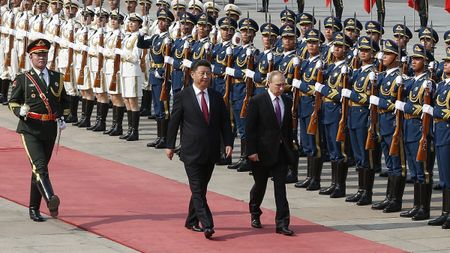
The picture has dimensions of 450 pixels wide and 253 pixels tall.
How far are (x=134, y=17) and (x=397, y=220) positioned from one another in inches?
261

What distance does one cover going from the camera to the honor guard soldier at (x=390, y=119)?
17.5 meters

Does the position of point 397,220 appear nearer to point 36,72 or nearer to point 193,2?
point 36,72

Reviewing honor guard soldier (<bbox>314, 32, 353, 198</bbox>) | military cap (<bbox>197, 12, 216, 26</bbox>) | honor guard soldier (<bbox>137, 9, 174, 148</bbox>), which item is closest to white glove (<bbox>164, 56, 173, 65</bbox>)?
honor guard soldier (<bbox>137, 9, 174, 148</bbox>)

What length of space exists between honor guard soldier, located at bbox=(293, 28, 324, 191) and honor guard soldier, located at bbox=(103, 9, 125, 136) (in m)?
4.36

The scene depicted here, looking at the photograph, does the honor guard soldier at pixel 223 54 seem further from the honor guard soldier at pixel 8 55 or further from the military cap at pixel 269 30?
the honor guard soldier at pixel 8 55

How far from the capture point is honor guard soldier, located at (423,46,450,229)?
54.4ft


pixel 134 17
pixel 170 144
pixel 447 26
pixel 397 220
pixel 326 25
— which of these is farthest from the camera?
pixel 447 26

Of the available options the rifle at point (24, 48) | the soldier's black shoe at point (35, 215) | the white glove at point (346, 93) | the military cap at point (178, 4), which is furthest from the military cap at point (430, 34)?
the rifle at point (24, 48)

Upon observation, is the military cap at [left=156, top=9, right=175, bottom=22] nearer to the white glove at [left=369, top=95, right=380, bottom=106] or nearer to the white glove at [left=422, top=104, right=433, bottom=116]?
the white glove at [left=369, top=95, right=380, bottom=106]

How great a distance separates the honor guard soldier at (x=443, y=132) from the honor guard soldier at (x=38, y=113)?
3.82 meters

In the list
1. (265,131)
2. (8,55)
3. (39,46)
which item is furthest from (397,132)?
(8,55)

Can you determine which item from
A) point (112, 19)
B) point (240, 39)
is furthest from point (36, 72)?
point (112, 19)

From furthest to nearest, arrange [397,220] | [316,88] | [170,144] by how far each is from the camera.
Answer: [316,88] → [397,220] → [170,144]

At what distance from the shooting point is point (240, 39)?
20906 mm
